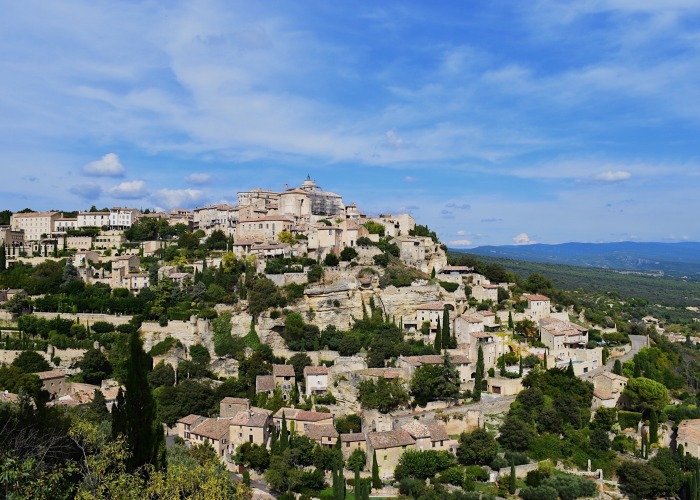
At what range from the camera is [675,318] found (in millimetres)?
95875

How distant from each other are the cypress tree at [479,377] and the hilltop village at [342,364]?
0.46 feet

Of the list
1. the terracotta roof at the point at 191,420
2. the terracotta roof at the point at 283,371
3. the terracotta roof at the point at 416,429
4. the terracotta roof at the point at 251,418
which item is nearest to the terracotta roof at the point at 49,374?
the terracotta roof at the point at 191,420

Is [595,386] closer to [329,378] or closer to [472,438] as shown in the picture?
[472,438]

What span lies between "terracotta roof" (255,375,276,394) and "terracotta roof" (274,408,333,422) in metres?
2.68

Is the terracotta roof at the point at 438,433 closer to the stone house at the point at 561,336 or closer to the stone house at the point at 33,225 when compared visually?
the stone house at the point at 561,336

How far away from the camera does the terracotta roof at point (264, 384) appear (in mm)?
38406

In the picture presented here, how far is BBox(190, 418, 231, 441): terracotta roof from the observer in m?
34.0

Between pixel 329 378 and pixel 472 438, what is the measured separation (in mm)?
10259

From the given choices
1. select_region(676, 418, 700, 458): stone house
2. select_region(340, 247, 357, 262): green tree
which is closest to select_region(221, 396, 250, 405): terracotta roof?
select_region(340, 247, 357, 262): green tree

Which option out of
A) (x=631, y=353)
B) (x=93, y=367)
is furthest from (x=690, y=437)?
(x=93, y=367)

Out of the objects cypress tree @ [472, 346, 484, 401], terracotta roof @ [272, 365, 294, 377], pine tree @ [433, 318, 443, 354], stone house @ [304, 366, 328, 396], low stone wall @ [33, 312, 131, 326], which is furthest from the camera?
low stone wall @ [33, 312, 131, 326]

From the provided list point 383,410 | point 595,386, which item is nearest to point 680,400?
point 595,386

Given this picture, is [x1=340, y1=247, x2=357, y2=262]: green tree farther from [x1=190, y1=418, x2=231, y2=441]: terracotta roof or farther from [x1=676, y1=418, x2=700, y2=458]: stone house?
[x1=676, y1=418, x2=700, y2=458]: stone house

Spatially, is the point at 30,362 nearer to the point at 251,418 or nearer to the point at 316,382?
the point at 251,418
